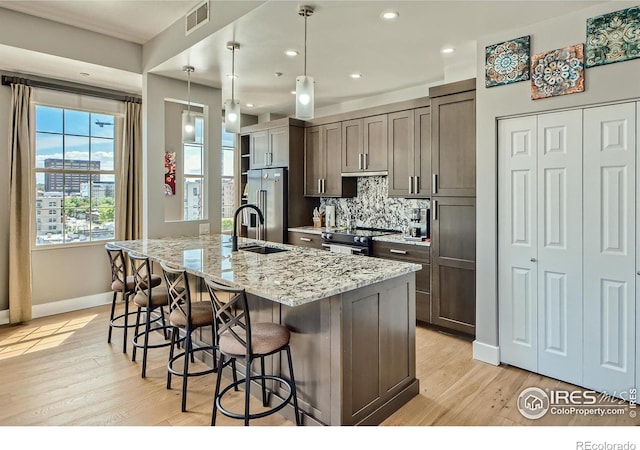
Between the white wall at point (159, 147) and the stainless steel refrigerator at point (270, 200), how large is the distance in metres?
1.06

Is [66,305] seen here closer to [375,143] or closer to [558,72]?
[375,143]

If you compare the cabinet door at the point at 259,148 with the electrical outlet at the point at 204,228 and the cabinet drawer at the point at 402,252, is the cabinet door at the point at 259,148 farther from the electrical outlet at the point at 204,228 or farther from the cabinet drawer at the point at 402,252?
the cabinet drawer at the point at 402,252

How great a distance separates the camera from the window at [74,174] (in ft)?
14.9

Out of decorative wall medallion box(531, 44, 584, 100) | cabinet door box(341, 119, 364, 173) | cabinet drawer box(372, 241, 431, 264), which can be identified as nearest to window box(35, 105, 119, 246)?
cabinet door box(341, 119, 364, 173)

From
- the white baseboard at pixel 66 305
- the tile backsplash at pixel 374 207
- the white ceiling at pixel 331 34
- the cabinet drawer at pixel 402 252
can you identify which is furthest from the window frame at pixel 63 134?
the cabinet drawer at pixel 402 252

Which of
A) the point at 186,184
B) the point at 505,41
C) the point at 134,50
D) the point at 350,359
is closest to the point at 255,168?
the point at 186,184

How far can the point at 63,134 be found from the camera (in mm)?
4633

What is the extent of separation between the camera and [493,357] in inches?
127

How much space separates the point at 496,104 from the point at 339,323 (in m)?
2.23

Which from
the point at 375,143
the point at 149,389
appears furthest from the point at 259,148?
the point at 149,389

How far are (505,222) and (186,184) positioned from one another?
4265 millimetres

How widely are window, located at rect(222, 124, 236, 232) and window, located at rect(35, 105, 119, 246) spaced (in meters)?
1.73

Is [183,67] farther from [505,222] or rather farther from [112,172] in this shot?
A: [505,222]
